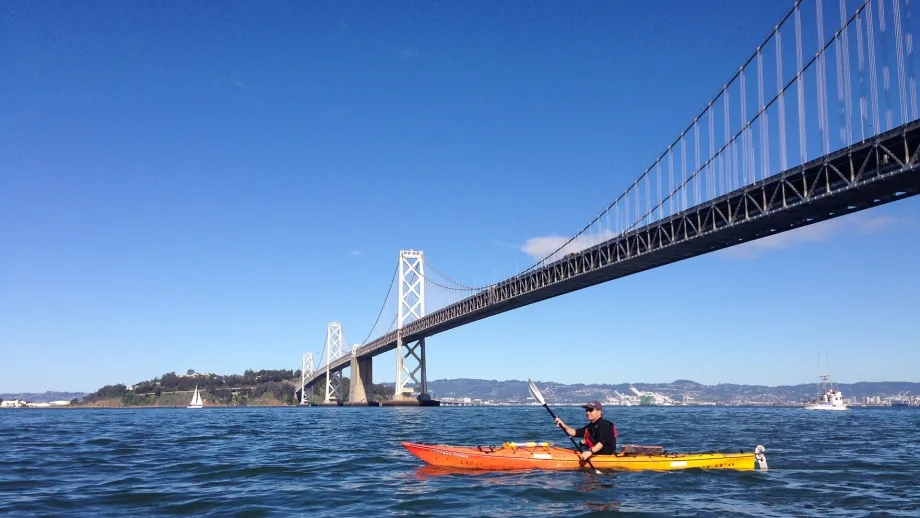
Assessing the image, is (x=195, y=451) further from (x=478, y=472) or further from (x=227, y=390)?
(x=227, y=390)

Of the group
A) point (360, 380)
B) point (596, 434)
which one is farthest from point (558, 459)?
point (360, 380)

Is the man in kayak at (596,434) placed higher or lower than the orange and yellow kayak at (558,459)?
higher

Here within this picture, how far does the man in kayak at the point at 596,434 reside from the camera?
15234 mm

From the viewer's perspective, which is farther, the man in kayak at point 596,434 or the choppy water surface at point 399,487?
the man in kayak at point 596,434

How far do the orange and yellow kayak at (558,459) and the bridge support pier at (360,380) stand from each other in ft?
258

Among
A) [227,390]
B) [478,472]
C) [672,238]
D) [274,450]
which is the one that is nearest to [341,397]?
[227,390]

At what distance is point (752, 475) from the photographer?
15.4 metres

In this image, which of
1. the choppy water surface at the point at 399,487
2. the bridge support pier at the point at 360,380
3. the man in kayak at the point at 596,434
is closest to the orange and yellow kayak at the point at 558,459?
the man in kayak at the point at 596,434

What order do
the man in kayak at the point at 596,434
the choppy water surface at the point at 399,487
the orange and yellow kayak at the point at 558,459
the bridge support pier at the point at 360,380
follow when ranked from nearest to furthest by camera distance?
the choppy water surface at the point at 399,487 → the man in kayak at the point at 596,434 → the orange and yellow kayak at the point at 558,459 → the bridge support pier at the point at 360,380

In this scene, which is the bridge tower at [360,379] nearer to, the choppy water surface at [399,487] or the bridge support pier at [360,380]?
the bridge support pier at [360,380]

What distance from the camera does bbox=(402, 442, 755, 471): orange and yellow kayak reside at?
15656 millimetres

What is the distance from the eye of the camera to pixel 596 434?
51.0 ft

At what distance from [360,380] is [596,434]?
279 ft

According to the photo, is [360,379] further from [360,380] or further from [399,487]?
[399,487]
